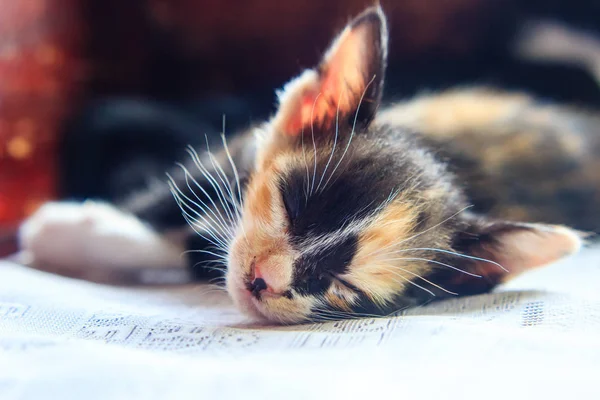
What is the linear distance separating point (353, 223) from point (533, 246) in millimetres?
236

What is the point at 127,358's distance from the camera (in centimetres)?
49

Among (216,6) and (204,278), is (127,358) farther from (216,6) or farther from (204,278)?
(216,6)

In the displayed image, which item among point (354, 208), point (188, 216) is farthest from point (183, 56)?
point (354, 208)

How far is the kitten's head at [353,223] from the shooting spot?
62 centimetres

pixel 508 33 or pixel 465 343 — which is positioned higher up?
pixel 508 33

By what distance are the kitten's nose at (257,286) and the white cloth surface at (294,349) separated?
4 cm

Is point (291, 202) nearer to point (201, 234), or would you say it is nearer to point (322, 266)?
point (322, 266)

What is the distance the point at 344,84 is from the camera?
0.67 meters

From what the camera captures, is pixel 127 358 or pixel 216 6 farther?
pixel 216 6

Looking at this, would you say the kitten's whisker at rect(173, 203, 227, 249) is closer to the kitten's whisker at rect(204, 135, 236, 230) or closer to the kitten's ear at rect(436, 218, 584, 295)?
the kitten's whisker at rect(204, 135, 236, 230)

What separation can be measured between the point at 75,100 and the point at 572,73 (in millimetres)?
1066

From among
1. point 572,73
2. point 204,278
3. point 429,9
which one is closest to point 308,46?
point 429,9

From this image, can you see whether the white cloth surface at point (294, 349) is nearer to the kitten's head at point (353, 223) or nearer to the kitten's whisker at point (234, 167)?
the kitten's head at point (353, 223)

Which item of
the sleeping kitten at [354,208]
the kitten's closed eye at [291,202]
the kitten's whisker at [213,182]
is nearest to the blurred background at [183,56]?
the kitten's whisker at [213,182]
